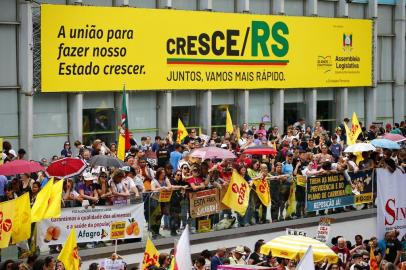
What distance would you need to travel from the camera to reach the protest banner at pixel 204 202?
24828mm

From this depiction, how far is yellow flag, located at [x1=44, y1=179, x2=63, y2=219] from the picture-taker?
20.8m

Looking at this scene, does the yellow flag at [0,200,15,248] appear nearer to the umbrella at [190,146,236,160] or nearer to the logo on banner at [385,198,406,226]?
the umbrella at [190,146,236,160]

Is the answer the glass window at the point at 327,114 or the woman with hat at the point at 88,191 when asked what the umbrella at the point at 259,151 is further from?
the glass window at the point at 327,114

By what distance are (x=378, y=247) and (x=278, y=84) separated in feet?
68.1

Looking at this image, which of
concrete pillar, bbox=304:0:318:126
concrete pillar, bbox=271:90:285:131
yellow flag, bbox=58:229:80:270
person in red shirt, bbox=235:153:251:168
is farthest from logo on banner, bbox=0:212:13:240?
concrete pillar, bbox=304:0:318:126

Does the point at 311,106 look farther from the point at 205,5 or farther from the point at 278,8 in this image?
the point at 205,5

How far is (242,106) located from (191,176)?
1726 cm

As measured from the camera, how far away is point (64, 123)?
36.1m

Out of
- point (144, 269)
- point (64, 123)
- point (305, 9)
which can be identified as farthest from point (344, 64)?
point (144, 269)

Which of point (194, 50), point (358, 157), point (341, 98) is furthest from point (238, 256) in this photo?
point (341, 98)

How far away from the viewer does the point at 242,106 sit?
4197 cm

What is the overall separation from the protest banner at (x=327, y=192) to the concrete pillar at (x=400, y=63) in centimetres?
2091

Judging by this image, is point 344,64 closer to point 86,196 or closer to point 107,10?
point 107,10

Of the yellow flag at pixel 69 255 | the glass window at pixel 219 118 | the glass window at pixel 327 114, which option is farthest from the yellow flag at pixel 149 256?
the glass window at pixel 327 114
